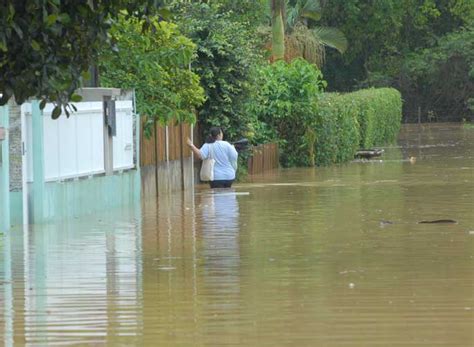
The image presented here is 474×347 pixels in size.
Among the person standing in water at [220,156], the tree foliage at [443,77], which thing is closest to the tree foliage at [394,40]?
the tree foliage at [443,77]

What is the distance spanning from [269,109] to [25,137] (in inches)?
748

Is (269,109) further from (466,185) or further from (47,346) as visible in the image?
(47,346)

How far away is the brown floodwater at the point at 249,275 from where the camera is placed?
9.92 meters

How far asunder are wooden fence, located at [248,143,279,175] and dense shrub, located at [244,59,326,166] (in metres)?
0.48

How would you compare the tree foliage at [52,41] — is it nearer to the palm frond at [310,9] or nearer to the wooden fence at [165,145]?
the wooden fence at [165,145]

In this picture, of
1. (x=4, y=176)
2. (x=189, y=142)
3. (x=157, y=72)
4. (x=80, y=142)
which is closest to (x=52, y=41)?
(x=4, y=176)

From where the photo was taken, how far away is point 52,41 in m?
10.2

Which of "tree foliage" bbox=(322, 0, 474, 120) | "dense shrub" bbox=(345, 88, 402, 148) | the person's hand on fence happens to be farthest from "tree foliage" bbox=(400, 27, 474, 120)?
the person's hand on fence

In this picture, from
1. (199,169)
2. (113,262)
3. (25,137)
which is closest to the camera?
(113,262)

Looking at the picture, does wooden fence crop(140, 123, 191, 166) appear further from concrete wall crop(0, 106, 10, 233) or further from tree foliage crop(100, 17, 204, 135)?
concrete wall crop(0, 106, 10, 233)

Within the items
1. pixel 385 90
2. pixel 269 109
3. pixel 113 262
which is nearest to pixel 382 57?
pixel 385 90

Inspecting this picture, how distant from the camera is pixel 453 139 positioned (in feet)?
179

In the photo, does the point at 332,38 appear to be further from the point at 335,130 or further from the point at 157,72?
the point at 157,72

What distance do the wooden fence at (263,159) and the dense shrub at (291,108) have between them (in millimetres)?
481
